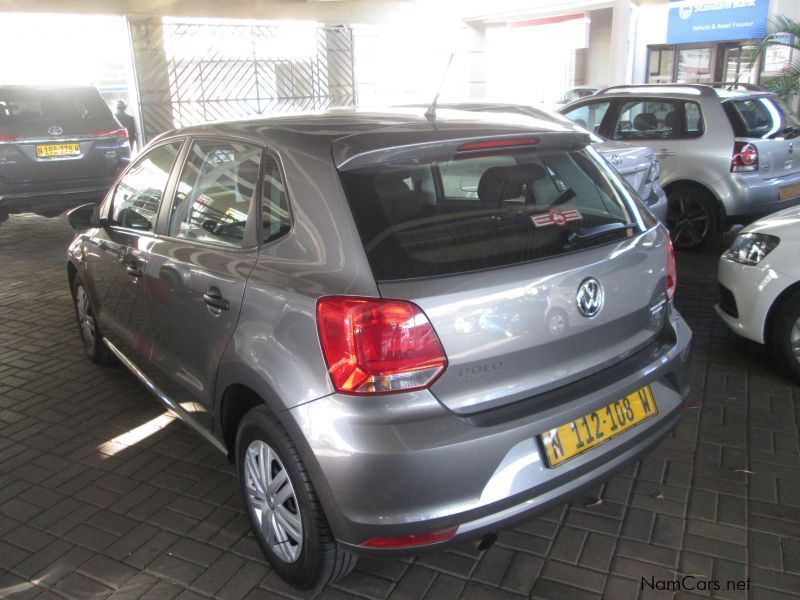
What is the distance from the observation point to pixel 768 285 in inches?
156

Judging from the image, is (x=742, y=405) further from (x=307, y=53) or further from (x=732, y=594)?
(x=307, y=53)

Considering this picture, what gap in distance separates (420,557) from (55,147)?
7859 mm

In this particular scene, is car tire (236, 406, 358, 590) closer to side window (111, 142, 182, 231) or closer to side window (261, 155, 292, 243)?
side window (261, 155, 292, 243)

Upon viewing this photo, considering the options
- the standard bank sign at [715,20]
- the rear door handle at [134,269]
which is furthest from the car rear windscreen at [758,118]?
the standard bank sign at [715,20]

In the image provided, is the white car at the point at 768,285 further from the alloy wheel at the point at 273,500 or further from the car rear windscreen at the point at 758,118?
the alloy wheel at the point at 273,500

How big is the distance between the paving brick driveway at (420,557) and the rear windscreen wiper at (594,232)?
3.80 ft

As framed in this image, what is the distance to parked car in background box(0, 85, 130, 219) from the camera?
8.47 meters

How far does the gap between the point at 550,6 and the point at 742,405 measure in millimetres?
15646

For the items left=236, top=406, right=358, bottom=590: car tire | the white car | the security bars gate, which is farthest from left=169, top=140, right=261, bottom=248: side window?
the security bars gate

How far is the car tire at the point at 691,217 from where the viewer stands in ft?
22.6

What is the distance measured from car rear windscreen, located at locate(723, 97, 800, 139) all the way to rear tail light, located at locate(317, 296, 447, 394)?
5701mm

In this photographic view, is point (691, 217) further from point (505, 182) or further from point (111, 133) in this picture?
point (111, 133)

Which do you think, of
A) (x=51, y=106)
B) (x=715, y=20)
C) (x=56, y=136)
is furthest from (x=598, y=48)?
(x=56, y=136)

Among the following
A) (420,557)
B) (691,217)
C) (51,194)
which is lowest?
(420,557)
